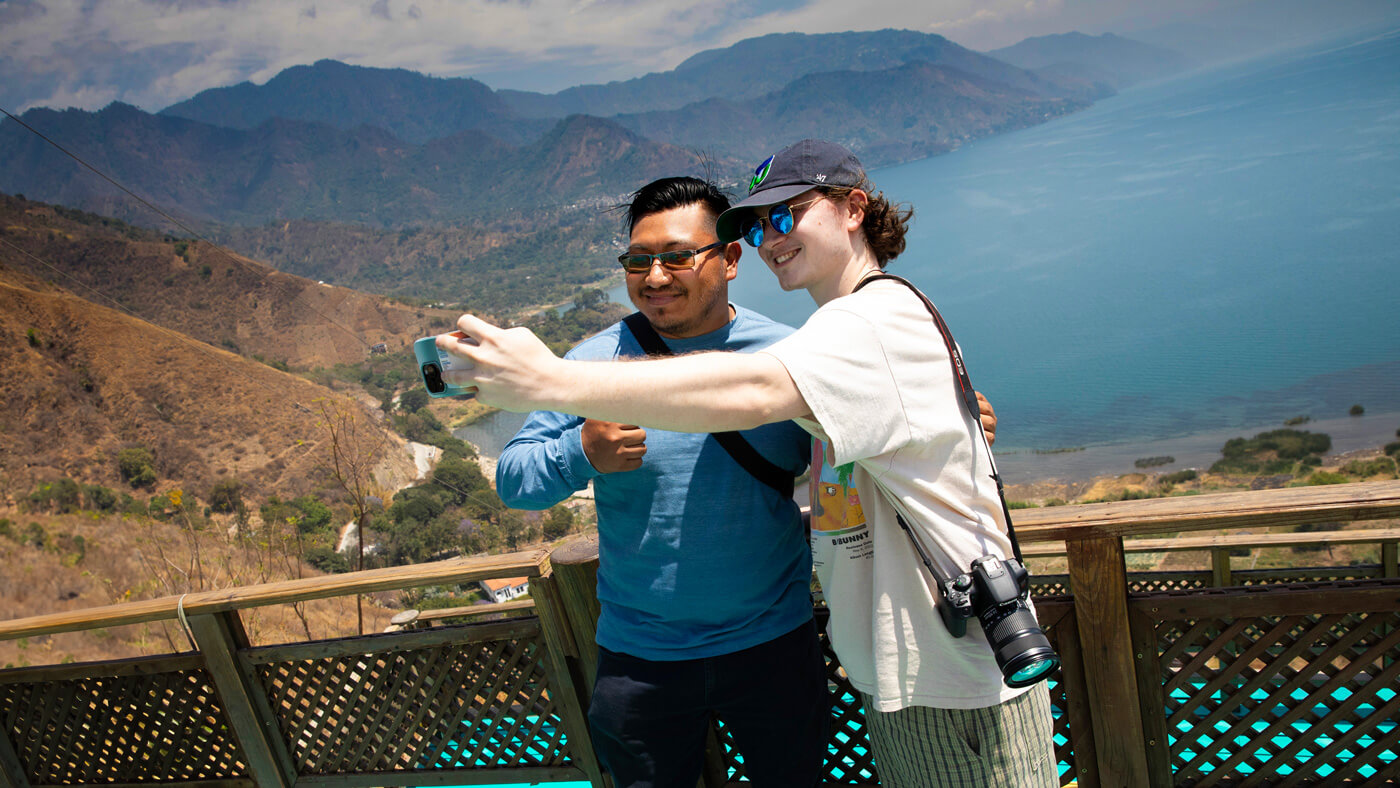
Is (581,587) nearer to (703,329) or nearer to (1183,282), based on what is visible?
(703,329)

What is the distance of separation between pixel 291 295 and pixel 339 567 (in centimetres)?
5243

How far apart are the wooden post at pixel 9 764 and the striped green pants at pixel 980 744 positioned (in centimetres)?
303

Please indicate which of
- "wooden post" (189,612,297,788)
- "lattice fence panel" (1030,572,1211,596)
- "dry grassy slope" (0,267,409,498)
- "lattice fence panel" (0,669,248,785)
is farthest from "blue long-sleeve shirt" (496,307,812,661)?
"dry grassy slope" (0,267,409,498)

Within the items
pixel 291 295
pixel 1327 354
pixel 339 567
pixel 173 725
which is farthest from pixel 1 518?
pixel 1327 354

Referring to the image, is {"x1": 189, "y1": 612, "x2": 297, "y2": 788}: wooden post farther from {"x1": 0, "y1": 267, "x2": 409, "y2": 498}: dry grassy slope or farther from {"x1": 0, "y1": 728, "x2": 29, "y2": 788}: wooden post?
{"x1": 0, "y1": 267, "x2": 409, "y2": 498}: dry grassy slope

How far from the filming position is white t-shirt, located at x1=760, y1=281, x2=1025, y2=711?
37.3 inches

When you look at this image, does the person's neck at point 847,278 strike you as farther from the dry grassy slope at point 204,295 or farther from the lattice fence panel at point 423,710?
the dry grassy slope at point 204,295

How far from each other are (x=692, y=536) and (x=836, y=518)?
0.32m

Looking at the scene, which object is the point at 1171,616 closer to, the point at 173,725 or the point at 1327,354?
the point at 173,725

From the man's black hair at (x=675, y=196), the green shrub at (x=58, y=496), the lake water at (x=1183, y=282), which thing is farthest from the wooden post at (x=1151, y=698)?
the green shrub at (x=58, y=496)

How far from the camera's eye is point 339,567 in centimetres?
2616

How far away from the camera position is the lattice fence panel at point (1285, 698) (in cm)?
150

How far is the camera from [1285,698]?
5.35ft

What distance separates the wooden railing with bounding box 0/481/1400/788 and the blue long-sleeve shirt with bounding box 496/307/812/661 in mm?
369
